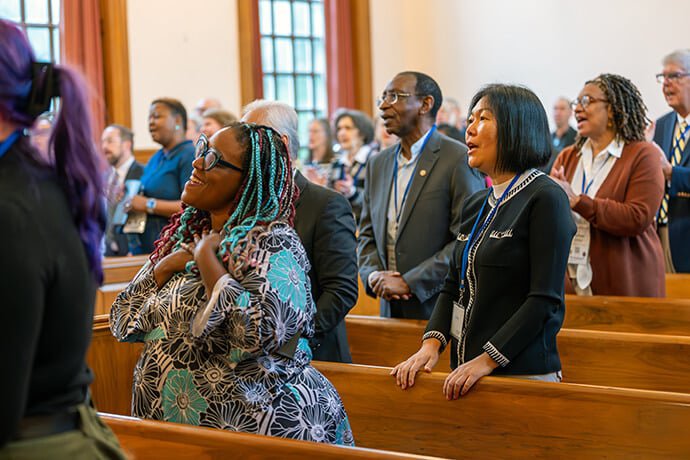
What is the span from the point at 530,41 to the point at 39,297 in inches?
363

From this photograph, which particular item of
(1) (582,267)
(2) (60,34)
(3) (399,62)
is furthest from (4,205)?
(3) (399,62)

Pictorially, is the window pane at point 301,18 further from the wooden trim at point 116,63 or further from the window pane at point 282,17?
the wooden trim at point 116,63

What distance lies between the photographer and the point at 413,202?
3.53 m

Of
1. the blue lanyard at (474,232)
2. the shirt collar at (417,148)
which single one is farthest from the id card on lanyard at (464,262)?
the shirt collar at (417,148)

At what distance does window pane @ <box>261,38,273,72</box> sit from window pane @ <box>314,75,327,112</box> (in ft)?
2.05

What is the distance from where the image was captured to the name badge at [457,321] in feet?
8.33

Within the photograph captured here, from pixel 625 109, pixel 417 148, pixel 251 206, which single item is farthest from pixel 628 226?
pixel 251 206

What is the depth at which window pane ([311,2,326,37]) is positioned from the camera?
1042 cm

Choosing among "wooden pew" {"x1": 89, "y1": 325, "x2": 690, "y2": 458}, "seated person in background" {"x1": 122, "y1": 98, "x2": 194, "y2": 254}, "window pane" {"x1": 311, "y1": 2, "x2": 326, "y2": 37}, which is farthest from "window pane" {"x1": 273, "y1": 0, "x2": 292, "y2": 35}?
"wooden pew" {"x1": 89, "y1": 325, "x2": 690, "y2": 458}

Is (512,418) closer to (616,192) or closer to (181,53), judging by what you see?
(616,192)

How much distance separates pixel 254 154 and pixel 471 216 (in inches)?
29.0

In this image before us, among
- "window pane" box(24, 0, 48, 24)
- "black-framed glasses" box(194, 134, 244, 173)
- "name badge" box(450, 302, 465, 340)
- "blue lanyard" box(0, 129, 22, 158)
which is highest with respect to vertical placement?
"window pane" box(24, 0, 48, 24)

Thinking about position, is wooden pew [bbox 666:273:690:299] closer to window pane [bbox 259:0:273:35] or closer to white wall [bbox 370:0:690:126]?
white wall [bbox 370:0:690:126]

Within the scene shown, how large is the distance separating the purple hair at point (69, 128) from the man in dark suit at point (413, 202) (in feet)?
7.13
